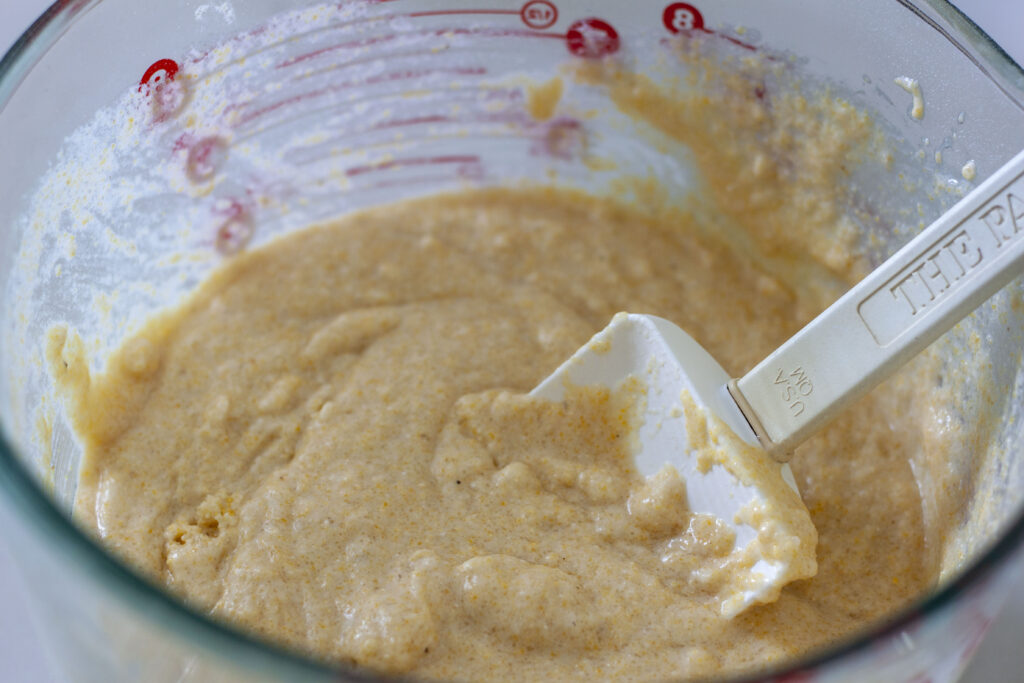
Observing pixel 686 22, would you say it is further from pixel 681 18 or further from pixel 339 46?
pixel 339 46

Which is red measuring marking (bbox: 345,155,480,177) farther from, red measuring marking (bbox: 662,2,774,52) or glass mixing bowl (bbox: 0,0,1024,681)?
red measuring marking (bbox: 662,2,774,52)

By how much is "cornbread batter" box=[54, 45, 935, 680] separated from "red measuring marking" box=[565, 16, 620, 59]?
0.27ft

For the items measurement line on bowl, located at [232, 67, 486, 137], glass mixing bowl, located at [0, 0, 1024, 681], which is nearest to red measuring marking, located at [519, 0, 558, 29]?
glass mixing bowl, located at [0, 0, 1024, 681]

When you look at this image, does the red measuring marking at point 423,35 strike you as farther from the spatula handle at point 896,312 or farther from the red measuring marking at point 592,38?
the spatula handle at point 896,312

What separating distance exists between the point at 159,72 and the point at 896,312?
3.38 feet

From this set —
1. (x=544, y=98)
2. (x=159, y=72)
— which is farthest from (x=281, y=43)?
(x=544, y=98)

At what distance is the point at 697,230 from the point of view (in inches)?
72.7

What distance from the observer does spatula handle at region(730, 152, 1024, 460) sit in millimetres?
1198

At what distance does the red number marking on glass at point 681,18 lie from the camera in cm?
164

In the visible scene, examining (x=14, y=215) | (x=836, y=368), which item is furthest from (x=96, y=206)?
(x=836, y=368)

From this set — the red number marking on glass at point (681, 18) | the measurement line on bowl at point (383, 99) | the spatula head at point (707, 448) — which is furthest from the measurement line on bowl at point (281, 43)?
the spatula head at point (707, 448)

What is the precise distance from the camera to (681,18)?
5.43 feet

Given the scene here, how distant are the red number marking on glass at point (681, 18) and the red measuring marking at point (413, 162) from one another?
1.28 ft

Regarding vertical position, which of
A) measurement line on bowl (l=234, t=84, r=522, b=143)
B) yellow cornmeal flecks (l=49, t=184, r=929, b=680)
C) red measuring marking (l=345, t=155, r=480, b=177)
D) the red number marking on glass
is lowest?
yellow cornmeal flecks (l=49, t=184, r=929, b=680)
